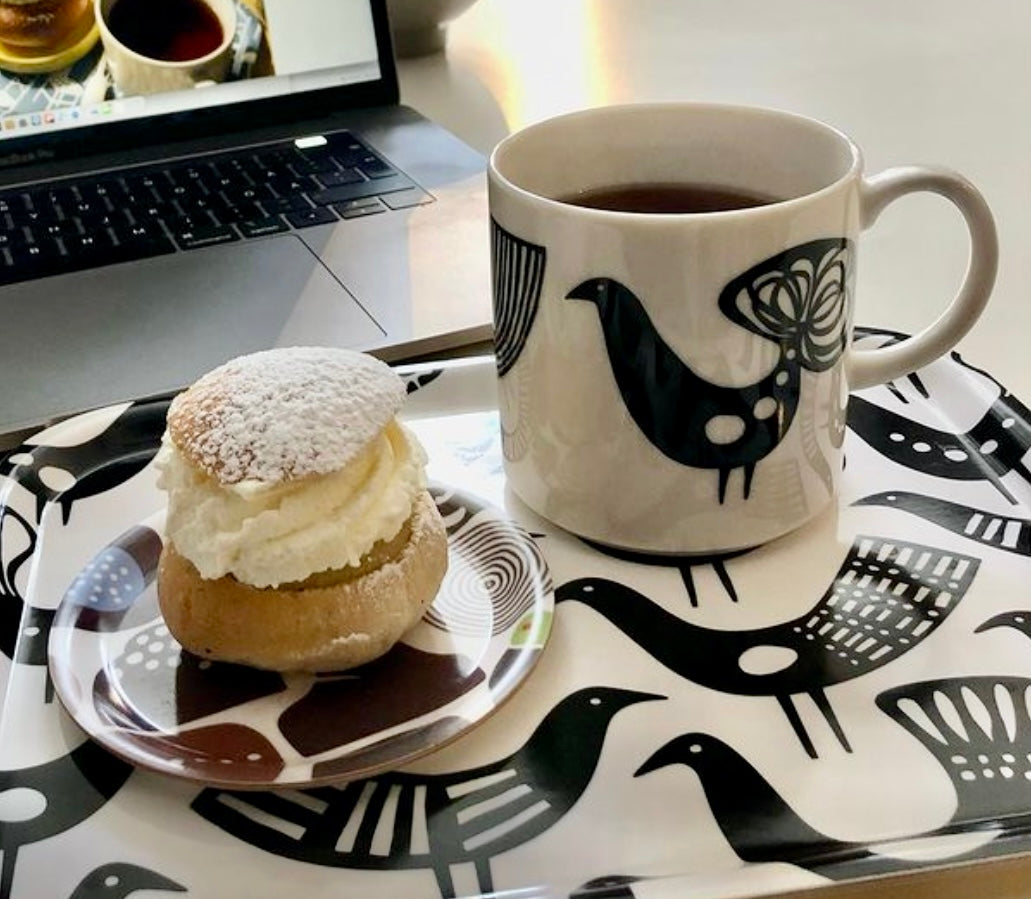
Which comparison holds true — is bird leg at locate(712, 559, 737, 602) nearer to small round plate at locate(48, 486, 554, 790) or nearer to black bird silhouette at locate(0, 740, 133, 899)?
small round plate at locate(48, 486, 554, 790)

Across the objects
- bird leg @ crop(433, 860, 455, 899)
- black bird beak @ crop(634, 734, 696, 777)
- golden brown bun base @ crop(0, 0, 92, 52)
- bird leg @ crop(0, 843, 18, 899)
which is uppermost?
golden brown bun base @ crop(0, 0, 92, 52)

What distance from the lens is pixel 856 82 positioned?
104 centimetres

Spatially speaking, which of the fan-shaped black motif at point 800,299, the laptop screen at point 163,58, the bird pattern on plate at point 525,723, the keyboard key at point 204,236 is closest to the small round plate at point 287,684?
the bird pattern on plate at point 525,723

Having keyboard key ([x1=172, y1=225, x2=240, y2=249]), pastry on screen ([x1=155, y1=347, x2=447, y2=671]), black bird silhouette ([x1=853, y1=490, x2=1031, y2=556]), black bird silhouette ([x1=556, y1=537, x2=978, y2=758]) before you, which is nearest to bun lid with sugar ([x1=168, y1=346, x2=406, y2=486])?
pastry on screen ([x1=155, y1=347, x2=447, y2=671])

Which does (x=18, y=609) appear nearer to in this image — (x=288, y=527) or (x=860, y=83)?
(x=288, y=527)

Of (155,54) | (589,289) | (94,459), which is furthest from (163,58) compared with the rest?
(589,289)

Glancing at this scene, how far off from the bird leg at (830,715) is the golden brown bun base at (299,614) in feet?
0.44

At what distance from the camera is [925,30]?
1.18 metres

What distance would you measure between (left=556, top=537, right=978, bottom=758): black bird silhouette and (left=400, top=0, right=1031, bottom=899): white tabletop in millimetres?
185

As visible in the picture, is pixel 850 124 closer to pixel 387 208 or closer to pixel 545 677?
pixel 387 208

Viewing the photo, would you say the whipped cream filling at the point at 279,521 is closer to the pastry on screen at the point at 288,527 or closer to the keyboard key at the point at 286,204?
the pastry on screen at the point at 288,527

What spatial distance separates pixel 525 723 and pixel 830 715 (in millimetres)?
98

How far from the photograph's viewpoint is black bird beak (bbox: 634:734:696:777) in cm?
37

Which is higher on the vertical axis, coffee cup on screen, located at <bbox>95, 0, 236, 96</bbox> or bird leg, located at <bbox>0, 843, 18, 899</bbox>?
coffee cup on screen, located at <bbox>95, 0, 236, 96</bbox>
